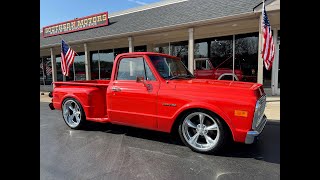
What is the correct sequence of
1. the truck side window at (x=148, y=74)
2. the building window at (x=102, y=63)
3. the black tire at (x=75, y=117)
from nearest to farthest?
the truck side window at (x=148, y=74) → the black tire at (x=75, y=117) → the building window at (x=102, y=63)

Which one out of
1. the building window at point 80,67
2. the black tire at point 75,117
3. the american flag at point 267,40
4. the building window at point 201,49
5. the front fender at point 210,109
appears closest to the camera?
the front fender at point 210,109

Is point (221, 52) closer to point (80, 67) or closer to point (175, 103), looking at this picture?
point (175, 103)

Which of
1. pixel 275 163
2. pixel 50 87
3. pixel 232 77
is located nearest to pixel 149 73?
pixel 275 163

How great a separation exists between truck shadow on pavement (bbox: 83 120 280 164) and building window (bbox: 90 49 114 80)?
37.1ft

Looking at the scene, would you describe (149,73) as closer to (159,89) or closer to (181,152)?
(159,89)

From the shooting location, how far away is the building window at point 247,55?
1130cm

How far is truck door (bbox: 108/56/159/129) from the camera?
4.14 meters

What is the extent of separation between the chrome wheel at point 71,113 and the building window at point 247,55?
354 inches

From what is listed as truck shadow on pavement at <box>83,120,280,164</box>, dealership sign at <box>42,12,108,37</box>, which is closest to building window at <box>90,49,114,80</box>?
dealership sign at <box>42,12,108,37</box>

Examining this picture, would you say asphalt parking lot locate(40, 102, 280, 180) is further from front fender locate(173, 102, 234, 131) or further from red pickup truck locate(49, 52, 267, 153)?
front fender locate(173, 102, 234, 131)

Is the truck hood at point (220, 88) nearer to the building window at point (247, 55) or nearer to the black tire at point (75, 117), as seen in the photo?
the black tire at point (75, 117)

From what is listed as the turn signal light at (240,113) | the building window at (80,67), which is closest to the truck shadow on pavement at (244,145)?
the turn signal light at (240,113)

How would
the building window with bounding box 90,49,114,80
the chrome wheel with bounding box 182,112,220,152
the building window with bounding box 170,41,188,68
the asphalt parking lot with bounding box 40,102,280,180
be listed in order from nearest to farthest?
1. the asphalt parking lot with bounding box 40,102,280,180
2. the chrome wheel with bounding box 182,112,220,152
3. the building window with bounding box 170,41,188,68
4. the building window with bounding box 90,49,114,80
